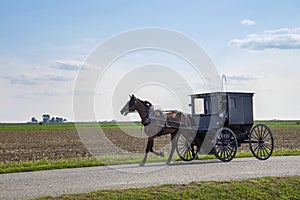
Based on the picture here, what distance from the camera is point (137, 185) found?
11.8 meters

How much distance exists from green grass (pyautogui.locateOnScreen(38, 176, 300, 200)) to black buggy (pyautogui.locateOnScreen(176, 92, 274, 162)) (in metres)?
5.24

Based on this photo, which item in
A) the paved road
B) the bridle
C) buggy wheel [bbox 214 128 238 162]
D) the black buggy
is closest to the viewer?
the paved road

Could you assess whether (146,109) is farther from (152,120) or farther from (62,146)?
(62,146)

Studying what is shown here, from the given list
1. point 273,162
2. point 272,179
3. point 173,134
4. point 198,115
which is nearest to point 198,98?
point 198,115

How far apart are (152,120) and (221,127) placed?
10.1 feet

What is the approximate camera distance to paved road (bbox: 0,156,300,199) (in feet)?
37.8

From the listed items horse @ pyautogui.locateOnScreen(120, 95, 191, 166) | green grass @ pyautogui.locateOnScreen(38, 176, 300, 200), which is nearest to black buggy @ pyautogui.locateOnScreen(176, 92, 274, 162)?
horse @ pyautogui.locateOnScreen(120, 95, 191, 166)

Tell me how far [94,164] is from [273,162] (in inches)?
272

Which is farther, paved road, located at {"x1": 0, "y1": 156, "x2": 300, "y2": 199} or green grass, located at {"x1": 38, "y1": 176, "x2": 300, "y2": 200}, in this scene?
paved road, located at {"x1": 0, "y1": 156, "x2": 300, "y2": 199}

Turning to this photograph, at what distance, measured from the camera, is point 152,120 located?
16.9m

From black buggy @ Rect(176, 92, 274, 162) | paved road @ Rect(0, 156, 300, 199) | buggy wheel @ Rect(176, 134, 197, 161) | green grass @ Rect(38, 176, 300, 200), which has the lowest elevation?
green grass @ Rect(38, 176, 300, 200)

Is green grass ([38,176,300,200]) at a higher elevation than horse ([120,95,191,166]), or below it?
below

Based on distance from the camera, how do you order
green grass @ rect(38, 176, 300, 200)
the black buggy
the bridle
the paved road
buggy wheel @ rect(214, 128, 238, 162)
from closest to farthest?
1. green grass @ rect(38, 176, 300, 200)
2. the paved road
3. the bridle
4. buggy wheel @ rect(214, 128, 238, 162)
5. the black buggy

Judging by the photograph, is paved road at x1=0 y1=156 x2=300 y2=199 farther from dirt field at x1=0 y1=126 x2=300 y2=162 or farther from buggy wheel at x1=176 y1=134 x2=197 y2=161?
dirt field at x1=0 y1=126 x2=300 y2=162
